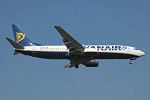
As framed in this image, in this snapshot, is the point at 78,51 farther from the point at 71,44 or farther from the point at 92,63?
the point at 92,63

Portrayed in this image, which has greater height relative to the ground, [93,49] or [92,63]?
[93,49]

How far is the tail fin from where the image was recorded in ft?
274

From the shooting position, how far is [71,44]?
74562 mm

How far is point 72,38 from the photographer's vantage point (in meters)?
72.5

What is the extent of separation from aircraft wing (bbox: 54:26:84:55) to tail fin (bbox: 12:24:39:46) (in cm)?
1328

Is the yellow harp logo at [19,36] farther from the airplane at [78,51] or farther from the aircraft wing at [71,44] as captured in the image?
the aircraft wing at [71,44]

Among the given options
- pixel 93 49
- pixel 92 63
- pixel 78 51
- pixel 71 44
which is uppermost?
pixel 71 44

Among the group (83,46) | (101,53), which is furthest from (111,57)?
(83,46)

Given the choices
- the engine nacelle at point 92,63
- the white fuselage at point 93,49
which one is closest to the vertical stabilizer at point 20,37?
the white fuselage at point 93,49

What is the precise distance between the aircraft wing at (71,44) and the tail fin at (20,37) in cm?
1328

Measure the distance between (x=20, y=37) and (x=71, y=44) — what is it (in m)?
17.8

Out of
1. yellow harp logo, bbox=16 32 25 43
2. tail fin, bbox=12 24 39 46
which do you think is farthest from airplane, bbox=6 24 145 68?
yellow harp logo, bbox=16 32 25 43

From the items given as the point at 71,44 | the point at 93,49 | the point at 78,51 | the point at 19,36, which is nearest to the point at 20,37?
the point at 19,36

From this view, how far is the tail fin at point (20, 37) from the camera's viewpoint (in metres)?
83.5
